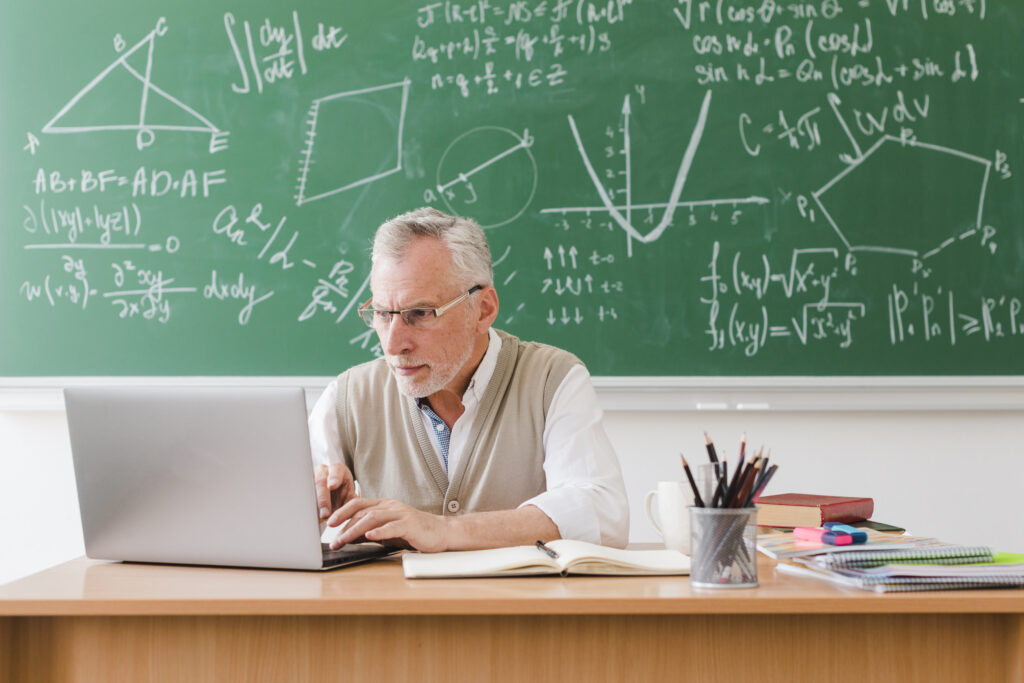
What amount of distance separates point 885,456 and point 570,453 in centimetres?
134

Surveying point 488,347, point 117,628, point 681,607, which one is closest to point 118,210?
point 488,347

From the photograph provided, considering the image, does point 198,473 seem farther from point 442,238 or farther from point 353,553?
point 442,238

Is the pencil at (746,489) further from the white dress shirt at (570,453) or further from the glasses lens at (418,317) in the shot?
the glasses lens at (418,317)

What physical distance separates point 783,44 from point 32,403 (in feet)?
7.86

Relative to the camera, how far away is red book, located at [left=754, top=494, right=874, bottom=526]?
1.74m

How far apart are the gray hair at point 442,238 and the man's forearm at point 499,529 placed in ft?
1.80

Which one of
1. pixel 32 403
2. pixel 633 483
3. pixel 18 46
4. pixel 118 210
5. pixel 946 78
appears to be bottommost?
pixel 633 483

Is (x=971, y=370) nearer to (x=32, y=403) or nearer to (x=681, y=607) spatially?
(x=681, y=607)

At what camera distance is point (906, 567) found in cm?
112

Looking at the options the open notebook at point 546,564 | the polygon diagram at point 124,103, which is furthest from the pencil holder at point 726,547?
the polygon diagram at point 124,103

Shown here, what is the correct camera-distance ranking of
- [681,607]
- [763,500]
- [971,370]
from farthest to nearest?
[971,370]
[763,500]
[681,607]

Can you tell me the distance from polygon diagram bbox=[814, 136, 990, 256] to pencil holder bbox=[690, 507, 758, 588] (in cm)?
178

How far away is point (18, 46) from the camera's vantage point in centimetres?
282

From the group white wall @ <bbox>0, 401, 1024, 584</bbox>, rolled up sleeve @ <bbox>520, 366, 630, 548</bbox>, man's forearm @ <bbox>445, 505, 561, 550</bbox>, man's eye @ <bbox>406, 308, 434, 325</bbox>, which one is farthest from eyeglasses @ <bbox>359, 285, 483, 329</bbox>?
white wall @ <bbox>0, 401, 1024, 584</bbox>
